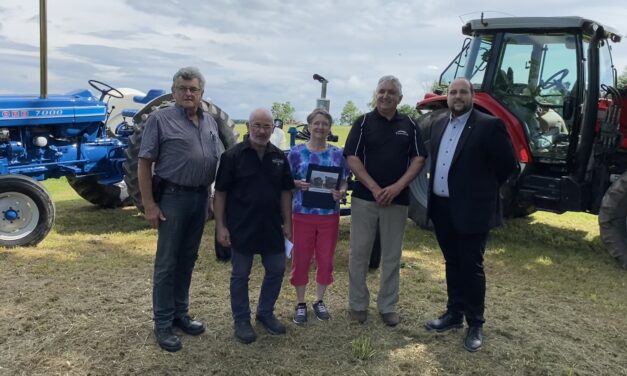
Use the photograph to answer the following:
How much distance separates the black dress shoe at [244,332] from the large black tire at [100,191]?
4.68 meters

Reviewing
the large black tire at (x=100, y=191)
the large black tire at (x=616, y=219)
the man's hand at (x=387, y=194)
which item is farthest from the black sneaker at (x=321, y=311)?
the large black tire at (x=100, y=191)

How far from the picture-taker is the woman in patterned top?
11.9 feet

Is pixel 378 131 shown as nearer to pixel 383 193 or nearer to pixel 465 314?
pixel 383 193

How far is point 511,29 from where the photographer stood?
234 inches

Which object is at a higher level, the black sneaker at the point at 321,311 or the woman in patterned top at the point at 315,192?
the woman in patterned top at the point at 315,192

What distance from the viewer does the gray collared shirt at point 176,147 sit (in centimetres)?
308

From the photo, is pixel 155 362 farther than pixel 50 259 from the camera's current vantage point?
No

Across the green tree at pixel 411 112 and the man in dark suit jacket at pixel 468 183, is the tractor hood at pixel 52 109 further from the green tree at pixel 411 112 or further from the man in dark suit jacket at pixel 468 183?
the man in dark suit jacket at pixel 468 183

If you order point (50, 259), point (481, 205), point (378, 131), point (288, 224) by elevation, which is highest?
point (378, 131)

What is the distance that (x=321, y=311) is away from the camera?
382cm

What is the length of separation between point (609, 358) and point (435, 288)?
57.5 inches

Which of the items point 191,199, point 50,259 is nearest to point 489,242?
point 191,199

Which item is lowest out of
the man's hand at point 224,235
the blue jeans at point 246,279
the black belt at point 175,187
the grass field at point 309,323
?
the grass field at point 309,323

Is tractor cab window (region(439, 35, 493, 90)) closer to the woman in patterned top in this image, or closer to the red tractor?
the red tractor
